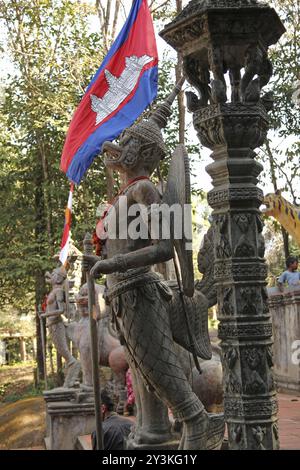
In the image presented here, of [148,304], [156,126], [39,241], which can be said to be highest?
[156,126]

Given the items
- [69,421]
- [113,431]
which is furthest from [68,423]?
[113,431]

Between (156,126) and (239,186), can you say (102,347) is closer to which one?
(156,126)

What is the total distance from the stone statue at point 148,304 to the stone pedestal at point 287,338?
563cm

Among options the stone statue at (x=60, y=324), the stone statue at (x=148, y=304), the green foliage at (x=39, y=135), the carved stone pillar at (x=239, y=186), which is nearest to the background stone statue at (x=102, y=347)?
the stone statue at (x=60, y=324)

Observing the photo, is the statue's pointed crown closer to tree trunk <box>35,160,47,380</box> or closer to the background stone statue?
the background stone statue

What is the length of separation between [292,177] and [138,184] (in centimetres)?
1086

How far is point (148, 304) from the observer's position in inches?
168

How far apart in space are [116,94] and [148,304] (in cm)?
337

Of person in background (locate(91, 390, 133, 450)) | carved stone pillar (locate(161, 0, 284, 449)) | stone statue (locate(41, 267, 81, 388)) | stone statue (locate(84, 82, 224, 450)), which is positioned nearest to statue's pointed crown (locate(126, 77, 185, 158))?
stone statue (locate(84, 82, 224, 450))

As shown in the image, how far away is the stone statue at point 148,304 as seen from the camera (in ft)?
13.4

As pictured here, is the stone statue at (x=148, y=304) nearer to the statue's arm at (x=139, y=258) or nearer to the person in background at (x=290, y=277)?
the statue's arm at (x=139, y=258)

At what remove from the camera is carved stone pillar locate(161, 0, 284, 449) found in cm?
353

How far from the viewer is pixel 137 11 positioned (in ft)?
23.4

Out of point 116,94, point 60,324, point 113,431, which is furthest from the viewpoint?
point 60,324
